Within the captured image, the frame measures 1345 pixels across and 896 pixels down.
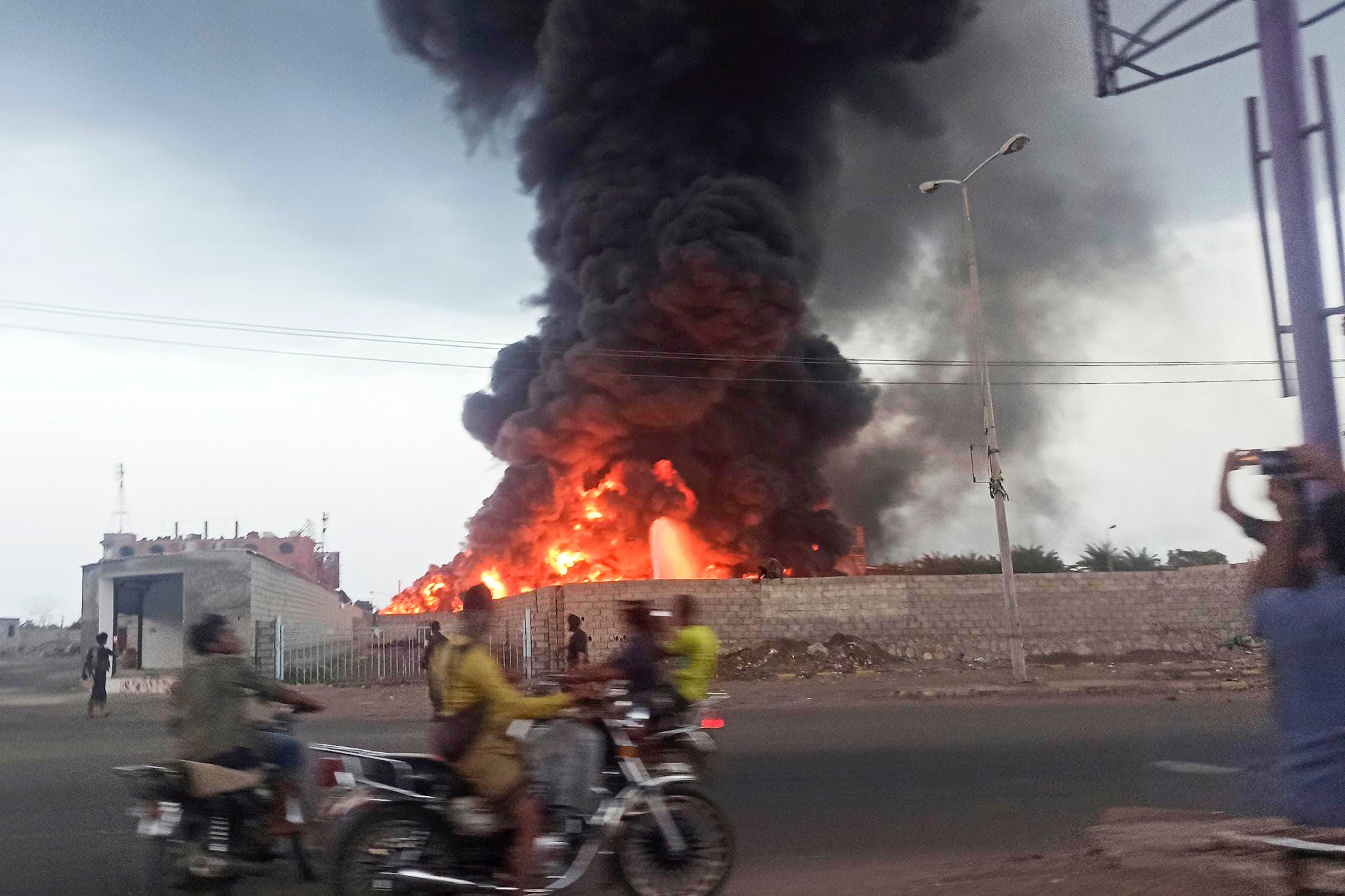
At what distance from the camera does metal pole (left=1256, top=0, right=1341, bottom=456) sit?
505 centimetres

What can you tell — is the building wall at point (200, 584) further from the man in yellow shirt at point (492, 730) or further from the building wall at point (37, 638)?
the building wall at point (37, 638)

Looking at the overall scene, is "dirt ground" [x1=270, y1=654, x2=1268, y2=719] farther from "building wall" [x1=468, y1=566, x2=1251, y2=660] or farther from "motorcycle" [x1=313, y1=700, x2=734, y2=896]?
"motorcycle" [x1=313, y1=700, x2=734, y2=896]

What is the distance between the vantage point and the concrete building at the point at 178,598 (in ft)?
86.0

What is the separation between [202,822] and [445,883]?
4.20ft

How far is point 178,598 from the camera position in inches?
1236

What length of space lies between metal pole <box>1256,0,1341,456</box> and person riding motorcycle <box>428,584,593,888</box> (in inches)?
144

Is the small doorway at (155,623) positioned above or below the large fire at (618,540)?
below

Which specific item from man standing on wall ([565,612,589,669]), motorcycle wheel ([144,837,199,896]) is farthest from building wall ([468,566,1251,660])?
motorcycle wheel ([144,837,199,896])

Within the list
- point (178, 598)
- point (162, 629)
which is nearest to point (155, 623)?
point (162, 629)

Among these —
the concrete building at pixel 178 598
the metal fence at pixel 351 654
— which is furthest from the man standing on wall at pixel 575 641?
the concrete building at pixel 178 598

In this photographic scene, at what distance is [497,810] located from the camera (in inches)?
182

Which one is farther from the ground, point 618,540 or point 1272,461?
point 618,540

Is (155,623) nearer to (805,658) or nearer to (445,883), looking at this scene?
(805,658)

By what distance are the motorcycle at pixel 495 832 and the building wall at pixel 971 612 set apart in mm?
18543
